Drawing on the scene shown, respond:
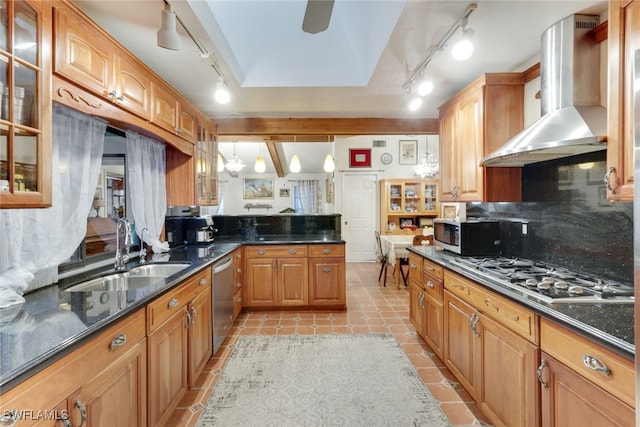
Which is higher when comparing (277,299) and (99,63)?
(99,63)

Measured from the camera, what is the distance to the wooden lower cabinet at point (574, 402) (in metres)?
0.97

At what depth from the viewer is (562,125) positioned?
1.60 metres

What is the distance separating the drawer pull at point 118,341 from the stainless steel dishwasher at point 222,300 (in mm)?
1225

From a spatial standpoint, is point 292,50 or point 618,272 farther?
point 292,50

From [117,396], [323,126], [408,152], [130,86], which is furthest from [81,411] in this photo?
[408,152]

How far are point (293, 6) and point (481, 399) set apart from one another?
9.91 feet

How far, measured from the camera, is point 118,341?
1.23m

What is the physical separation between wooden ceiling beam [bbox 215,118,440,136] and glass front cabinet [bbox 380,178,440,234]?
118 inches

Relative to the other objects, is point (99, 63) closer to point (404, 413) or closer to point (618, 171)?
point (618, 171)

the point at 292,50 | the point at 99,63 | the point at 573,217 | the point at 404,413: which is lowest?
the point at 404,413

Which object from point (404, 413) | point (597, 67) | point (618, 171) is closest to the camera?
point (618, 171)

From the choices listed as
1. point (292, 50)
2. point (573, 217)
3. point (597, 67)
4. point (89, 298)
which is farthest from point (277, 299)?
point (597, 67)

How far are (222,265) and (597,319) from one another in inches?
101

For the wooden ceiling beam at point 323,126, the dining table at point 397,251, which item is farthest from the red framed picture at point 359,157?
the wooden ceiling beam at point 323,126
